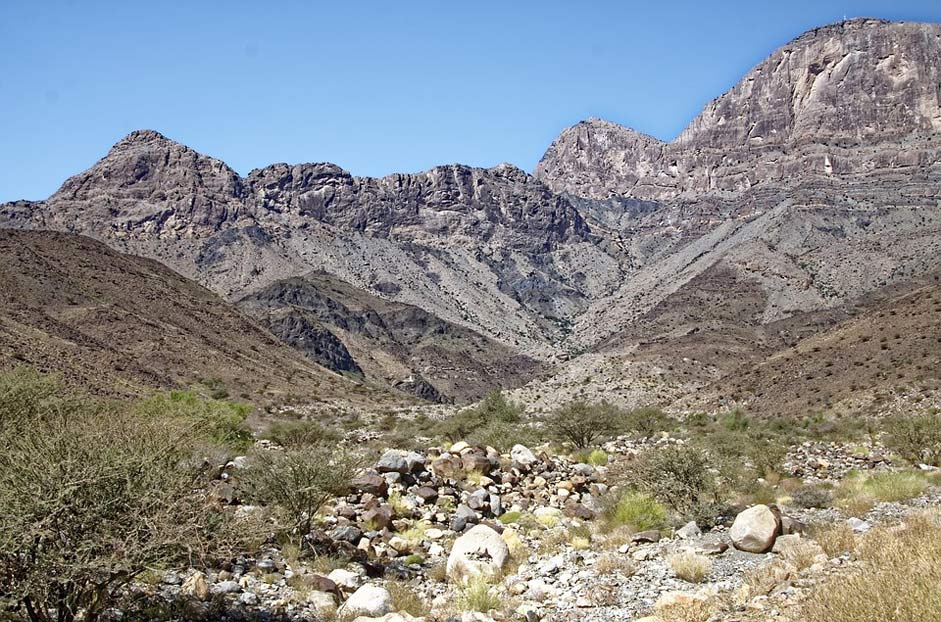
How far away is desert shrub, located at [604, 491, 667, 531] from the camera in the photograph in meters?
15.4

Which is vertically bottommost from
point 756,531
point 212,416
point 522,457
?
point 756,531

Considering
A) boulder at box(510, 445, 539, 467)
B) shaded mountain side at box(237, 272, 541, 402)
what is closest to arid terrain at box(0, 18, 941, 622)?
boulder at box(510, 445, 539, 467)

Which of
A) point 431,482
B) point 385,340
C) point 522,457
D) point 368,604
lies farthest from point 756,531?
point 385,340

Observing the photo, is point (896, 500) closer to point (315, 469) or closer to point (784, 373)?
point (315, 469)

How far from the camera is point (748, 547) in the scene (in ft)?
38.0

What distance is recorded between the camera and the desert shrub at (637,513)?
1544 centimetres

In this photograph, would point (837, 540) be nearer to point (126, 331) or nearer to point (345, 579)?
point (345, 579)

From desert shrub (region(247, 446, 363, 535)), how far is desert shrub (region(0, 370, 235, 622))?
4588mm

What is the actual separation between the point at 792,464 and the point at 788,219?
161 m

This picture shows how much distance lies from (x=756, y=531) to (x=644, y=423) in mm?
34787

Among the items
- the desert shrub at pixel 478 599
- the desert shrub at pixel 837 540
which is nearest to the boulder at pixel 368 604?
the desert shrub at pixel 478 599

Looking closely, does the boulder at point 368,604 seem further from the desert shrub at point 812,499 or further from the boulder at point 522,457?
the boulder at point 522,457

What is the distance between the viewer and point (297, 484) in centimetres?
1435

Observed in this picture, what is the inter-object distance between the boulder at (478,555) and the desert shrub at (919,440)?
15.9 metres
